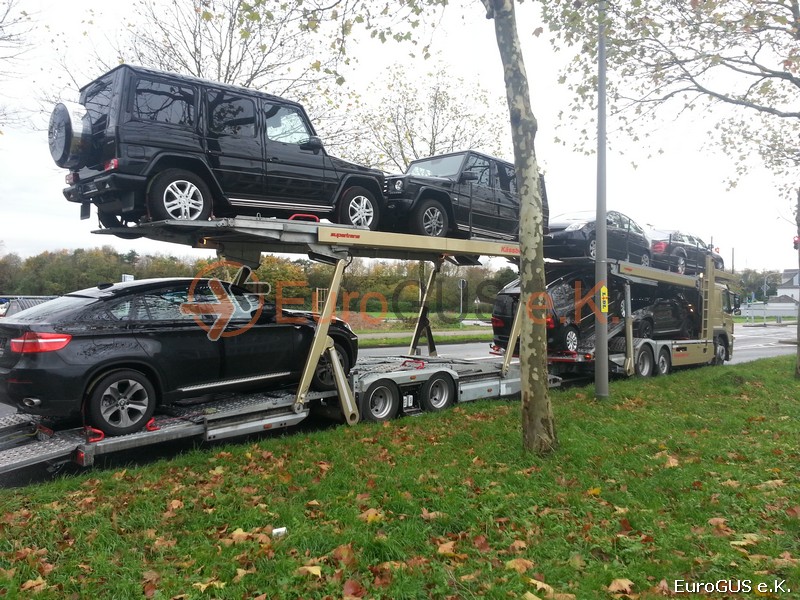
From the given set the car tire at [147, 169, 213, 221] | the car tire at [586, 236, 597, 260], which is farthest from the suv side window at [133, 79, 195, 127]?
the car tire at [586, 236, 597, 260]

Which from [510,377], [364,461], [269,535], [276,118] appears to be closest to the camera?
[269,535]

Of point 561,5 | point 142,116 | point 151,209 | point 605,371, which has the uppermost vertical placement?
point 561,5

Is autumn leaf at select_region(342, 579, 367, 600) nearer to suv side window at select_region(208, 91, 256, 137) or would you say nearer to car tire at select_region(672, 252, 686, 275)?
suv side window at select_region(208, 91, 256, 137)

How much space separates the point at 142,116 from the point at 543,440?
17.3 ft

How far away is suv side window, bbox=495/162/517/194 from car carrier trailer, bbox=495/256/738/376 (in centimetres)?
206

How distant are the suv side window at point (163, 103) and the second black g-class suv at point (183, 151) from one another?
1 cm

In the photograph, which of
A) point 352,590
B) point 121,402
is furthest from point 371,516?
point 121,402

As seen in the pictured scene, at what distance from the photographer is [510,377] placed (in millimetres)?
9320

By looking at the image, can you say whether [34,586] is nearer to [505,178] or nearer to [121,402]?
[121,402]

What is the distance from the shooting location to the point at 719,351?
50.7 feet

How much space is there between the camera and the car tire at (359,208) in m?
7.49

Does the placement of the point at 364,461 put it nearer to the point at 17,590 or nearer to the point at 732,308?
the point at 17,590

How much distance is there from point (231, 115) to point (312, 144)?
1.05 m

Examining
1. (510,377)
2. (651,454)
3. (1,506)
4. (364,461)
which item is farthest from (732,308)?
(1,506)
